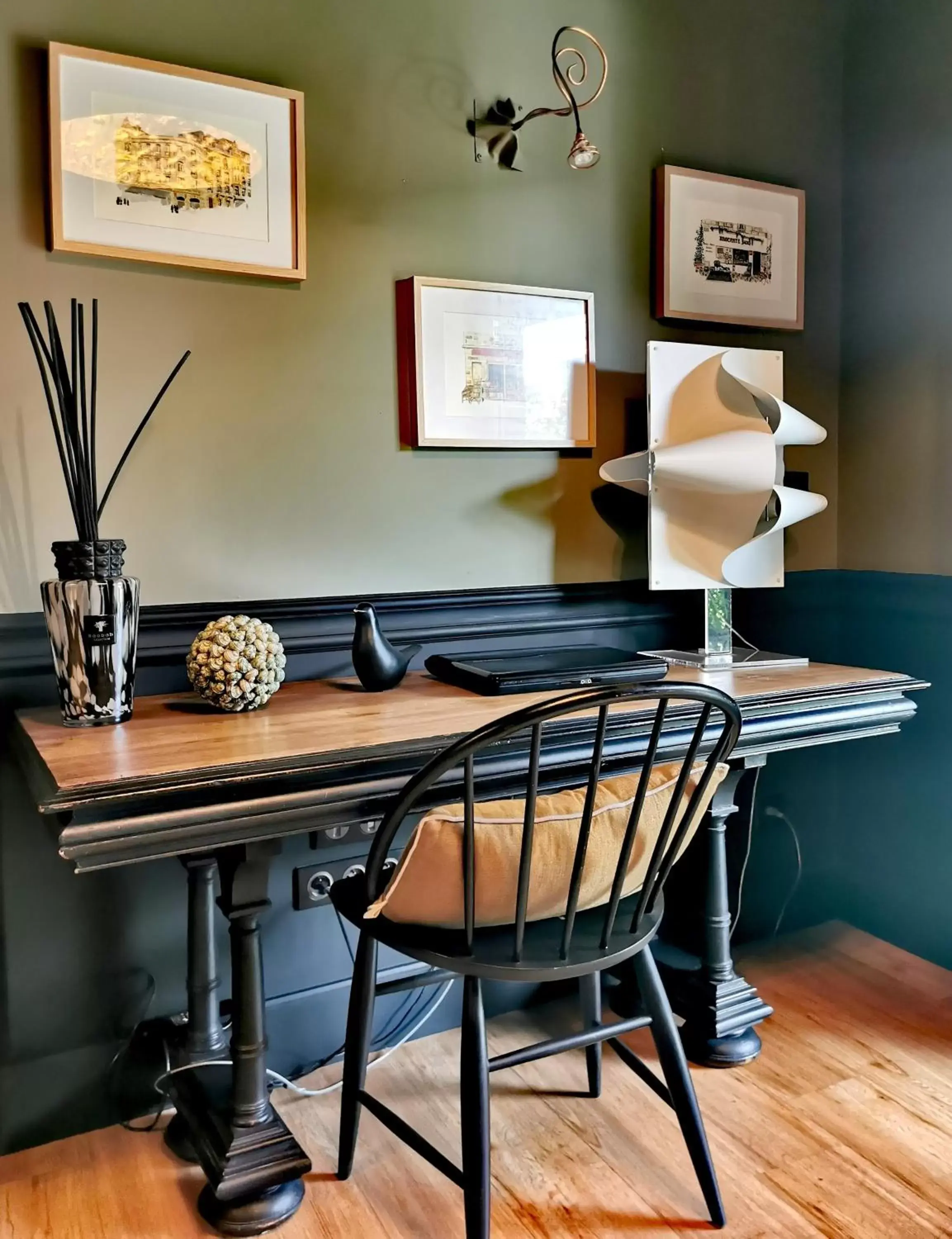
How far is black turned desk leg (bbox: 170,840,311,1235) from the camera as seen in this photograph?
151 centimetres

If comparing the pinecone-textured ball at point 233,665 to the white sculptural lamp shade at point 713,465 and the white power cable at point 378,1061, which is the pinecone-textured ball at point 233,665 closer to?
the white power cable at point 378,1061

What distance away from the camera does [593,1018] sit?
6.02 ft

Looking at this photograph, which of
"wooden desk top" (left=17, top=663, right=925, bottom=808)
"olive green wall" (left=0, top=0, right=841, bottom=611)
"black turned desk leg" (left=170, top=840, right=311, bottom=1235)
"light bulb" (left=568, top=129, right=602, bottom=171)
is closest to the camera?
"wooden desk top" (left=17, top=663, right=925, bottom=808)

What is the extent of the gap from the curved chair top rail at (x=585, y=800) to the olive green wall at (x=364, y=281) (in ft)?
2.43

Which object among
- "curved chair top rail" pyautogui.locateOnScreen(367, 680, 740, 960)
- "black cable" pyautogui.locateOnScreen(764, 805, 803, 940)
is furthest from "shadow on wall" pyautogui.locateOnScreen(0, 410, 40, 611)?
"black cable" pyautogui.locateOnScreen(764, 805, 803, 940)

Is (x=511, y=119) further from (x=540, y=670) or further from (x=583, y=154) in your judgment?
(x=540, y=670)

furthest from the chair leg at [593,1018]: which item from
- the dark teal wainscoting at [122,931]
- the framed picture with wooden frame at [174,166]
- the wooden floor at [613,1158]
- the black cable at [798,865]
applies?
the framed picture with wooden frame at [174,166]

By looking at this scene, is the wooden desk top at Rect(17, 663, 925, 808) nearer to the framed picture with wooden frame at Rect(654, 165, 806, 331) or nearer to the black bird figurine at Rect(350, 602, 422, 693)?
the black bird figurine at Rect(350, 602, 422, 693)

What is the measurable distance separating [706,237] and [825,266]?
414 mm

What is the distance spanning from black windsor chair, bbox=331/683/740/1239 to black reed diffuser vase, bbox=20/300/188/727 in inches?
19.2

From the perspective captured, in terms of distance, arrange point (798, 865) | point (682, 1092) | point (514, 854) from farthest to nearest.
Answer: point (798, 865), point (682, 1092), point (514, 854)

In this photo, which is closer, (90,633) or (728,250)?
(90,633)

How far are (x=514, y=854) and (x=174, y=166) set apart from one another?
53.2 inches

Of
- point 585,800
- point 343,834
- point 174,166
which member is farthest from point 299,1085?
point 174,166
